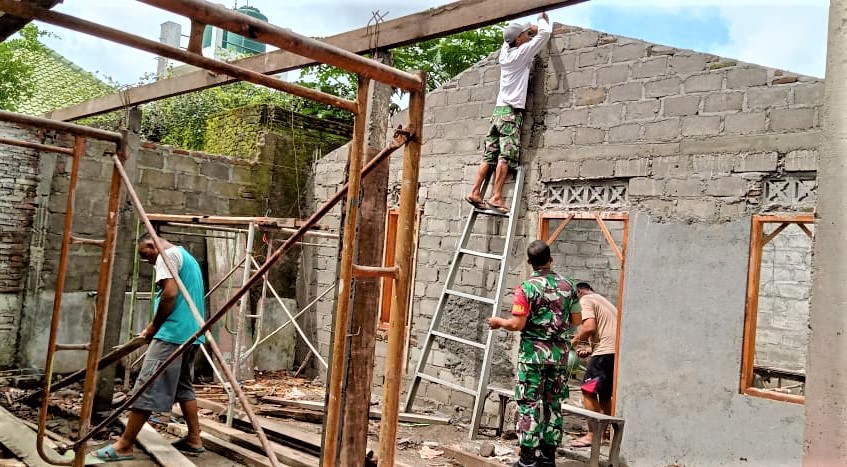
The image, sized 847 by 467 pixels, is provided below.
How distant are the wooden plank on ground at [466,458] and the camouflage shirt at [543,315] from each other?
923 mm

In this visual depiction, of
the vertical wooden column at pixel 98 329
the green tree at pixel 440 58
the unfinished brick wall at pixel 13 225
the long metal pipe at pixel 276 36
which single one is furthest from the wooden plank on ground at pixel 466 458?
the green tree at pixel 440 58

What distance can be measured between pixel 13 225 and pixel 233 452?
13.4 feet

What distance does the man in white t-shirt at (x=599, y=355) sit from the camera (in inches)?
232

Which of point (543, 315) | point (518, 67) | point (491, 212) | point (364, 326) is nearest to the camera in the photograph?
point (364, 326)

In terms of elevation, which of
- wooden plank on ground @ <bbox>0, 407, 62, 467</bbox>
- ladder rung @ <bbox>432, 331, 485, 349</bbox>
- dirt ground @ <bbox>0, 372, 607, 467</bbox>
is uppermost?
ladder rung @ <bbox>432, 331, 485, 349</bbox>

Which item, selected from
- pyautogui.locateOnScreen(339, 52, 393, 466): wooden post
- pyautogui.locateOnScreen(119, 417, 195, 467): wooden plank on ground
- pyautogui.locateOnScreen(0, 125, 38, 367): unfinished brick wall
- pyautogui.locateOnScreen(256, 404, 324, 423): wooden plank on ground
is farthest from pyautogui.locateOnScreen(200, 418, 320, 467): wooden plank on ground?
pyautogui.locateOnScreen(0, 125, 38, 367): unfinished brick wall

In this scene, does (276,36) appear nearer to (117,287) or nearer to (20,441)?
(20,441)

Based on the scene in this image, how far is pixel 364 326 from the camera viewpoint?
9.85 feet

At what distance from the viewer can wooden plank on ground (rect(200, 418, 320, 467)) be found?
4809mm

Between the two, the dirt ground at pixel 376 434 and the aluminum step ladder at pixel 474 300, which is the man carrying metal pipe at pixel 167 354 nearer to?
the dirt ground at pixel 376 434

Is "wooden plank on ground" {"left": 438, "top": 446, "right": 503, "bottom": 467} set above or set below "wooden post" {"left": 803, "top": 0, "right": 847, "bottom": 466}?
below

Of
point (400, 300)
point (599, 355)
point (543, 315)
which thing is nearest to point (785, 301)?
point (599, 355)

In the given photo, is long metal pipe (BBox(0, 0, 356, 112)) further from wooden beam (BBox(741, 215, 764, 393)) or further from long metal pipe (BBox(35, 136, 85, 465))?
wooden beam (BBox(741, 215, 764, 393))

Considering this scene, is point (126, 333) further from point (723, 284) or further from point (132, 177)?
point (723, 284)
